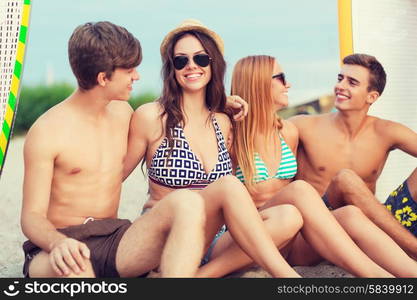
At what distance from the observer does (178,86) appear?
381 cm

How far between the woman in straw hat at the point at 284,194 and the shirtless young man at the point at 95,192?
420 mm

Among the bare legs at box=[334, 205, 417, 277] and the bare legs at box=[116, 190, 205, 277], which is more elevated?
the bare legs at box=[116, 190, 205, 277]

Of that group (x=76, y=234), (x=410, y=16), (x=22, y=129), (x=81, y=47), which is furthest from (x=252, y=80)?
(x=22, y=129)

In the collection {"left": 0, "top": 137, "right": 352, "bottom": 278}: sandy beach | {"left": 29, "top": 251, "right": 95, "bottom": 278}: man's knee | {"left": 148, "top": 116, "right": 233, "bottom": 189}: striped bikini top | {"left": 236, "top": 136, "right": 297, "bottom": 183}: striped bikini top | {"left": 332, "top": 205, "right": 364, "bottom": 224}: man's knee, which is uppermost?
{"left": 148, "top": 116, "right": 233, "bottom": 189}: striped bikini top

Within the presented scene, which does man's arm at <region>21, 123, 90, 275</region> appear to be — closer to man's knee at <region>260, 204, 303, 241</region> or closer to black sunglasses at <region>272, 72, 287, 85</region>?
man's knee at <region>260, 204, 303, 241</region>

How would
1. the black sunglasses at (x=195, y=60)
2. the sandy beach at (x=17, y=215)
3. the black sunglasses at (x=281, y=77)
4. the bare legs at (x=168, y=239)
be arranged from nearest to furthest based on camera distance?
the bare legs at (x=168, y=239) < the black sunglasses at (x=195, y=60) < the sandy beach at (x=17, y=215) < the black sunglasses at (x=281, y=77)

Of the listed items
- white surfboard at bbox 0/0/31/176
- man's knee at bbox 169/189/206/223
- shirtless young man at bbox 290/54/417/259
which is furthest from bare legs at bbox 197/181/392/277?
white surfboard at bbox 0/0/31/176

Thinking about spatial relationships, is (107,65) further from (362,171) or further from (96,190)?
(362,171)

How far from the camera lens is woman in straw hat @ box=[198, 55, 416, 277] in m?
3.32

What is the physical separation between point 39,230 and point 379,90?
2.63 m

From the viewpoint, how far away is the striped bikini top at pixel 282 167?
12.8ft

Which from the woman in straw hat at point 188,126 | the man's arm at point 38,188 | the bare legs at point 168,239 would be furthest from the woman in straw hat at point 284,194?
the man's arm at point 38,188

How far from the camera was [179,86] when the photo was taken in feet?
12.5

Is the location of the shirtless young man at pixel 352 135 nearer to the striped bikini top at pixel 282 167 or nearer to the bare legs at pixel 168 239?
the striped bikini top at pixel 282 167
